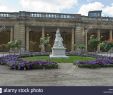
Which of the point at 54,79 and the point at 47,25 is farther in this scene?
the point at 47,25

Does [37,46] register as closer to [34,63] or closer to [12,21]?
[12,21]

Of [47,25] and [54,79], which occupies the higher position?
[47,25]

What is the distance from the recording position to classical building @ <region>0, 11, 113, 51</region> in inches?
2489

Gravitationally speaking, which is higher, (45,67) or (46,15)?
(46,15)

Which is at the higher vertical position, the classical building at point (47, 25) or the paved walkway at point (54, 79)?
the classical building at point (47, 25)

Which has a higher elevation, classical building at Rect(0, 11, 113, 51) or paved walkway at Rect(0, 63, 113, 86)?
classical building at Rect(0, 11, 113, 51)

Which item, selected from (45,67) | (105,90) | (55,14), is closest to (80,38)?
(55,14)

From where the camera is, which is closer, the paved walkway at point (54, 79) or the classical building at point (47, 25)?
the paved walkway at point (54, 79)

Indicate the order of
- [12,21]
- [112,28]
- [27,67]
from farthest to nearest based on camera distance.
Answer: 1. [112,28]
2. [12,21]
3. [27,67]

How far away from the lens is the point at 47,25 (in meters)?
64.8

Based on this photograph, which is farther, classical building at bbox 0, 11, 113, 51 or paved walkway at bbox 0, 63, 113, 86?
classical building at bbox 0, 11, 113, 51

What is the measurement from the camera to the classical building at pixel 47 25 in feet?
207

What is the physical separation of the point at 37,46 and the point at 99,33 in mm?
13688

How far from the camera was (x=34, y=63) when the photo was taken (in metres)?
26.0
